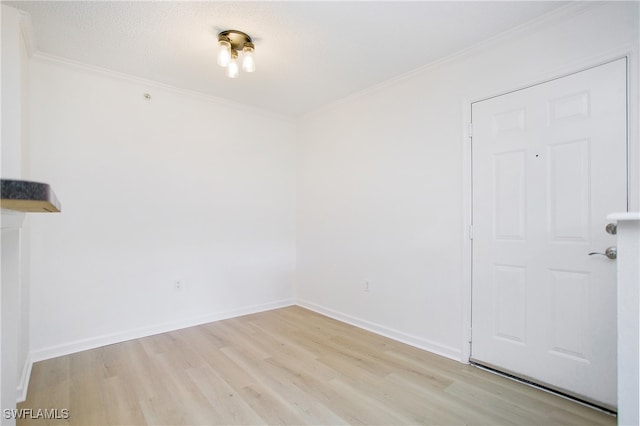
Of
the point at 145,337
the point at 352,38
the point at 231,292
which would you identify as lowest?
the point at 145,337

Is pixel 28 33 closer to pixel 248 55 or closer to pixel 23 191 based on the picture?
pixel 248 55

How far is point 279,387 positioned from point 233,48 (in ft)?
8.23

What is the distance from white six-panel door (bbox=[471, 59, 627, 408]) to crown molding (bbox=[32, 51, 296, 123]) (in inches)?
98.6

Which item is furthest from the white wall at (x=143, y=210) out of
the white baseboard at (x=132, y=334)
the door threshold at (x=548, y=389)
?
the door threshold at (x=548, y=389)

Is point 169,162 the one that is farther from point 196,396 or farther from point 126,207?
point 196,396

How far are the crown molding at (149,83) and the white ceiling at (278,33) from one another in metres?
0.07

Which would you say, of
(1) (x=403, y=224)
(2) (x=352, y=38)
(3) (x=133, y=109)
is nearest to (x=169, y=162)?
(3) (x=133, y=109)

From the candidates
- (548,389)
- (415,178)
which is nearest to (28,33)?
(415,178)

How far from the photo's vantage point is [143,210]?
313cm

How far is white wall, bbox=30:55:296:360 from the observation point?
268 centimetres

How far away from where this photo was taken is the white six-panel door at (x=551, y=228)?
1.91 metres

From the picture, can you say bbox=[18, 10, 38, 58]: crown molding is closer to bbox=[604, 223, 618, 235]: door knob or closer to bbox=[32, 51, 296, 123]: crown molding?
bbox=[32, 51, 296, 123]: crown molding

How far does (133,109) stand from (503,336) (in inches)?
147

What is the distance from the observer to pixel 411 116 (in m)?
2.97
